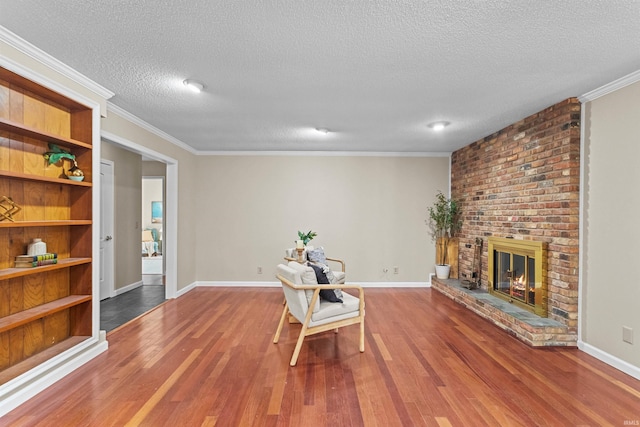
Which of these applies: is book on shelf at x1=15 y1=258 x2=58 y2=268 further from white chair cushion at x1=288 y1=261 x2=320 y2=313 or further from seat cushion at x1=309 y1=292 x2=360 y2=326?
seat cushion at x1=309 y1=292 x2=360 y2=326

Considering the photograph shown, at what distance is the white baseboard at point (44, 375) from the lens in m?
2.18

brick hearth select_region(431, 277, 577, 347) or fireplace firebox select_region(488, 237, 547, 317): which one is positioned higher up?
fireplace firebox select_region(488, 237, 547, 317)

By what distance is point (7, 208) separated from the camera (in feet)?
7.73

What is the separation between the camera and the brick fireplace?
323cm

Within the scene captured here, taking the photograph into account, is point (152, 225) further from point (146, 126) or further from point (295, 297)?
point (295, 297)

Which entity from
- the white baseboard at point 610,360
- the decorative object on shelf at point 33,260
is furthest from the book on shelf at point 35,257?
the white baseboard at point 610,360

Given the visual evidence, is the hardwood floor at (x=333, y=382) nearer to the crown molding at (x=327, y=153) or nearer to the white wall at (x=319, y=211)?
the white wall at (x=319, y=211)

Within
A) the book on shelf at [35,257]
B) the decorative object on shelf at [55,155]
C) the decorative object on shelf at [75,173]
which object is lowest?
the book on shelf at [35,257]

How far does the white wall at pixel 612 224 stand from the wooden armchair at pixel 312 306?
7.20 ft

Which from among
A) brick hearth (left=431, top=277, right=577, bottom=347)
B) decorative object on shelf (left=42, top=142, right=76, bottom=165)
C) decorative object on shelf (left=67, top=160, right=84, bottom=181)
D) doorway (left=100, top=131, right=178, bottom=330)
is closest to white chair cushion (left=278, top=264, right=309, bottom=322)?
decorative object on shelf (left=67, top=160, right=84, bottom=181)

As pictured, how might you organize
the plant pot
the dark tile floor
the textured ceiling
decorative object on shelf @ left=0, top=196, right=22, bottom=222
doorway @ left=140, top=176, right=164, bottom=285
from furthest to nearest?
doorway @ left=140, top=176, right=164, bottom=285 < the plant pot < the dark tile floor < decorative object on shelf @ left=0, top=196, right=22, bottom=222 < the textured ceiling

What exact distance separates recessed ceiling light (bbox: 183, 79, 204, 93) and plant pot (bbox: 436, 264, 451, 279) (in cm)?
471

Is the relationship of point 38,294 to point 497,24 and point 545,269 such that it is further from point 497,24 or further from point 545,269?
point 545,269

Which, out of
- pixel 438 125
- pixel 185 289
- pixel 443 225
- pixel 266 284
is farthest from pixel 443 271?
pixel 185 289
